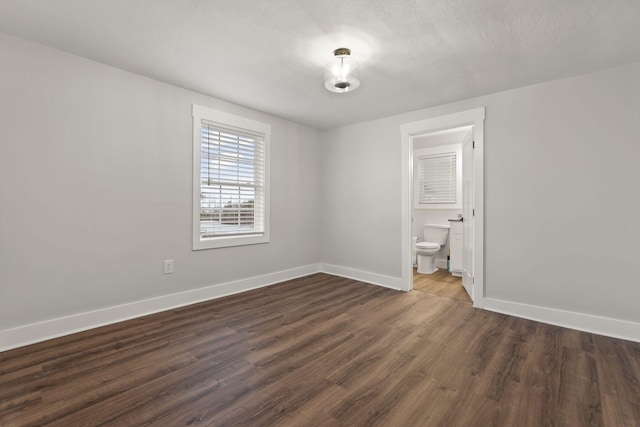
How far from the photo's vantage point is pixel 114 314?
8.96ft

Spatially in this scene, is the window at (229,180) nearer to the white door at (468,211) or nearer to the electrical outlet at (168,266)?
the electrical outlet at (168,266)

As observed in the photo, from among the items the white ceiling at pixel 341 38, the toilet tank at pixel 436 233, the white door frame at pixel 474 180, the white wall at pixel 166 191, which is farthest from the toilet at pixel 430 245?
the white ceiling at pixel 341 38

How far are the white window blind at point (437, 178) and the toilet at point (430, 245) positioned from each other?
54cm

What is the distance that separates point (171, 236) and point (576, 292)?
416 cm

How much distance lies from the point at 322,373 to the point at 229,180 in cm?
259

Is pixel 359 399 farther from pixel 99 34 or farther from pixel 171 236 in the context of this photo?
pixel 99 34

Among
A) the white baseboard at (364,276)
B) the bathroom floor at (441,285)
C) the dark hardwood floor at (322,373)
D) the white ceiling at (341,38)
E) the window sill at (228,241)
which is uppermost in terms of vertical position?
the white ceiling at (341,38)

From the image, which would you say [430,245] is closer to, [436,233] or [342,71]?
[436,233]

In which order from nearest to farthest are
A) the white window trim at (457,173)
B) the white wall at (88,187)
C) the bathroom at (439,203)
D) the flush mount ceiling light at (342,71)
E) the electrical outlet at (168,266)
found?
1. the white wall at (88,187)
2. the flush mount ceiling light at (342,71)
3. the electrical outlet at (168,266)
4. the bathroom at (439,203)
5. the white window trim at (457,173)

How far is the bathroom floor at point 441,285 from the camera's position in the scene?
12.3 feet

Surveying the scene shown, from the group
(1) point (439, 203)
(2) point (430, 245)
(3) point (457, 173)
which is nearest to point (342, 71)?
(2) point (430, 245)

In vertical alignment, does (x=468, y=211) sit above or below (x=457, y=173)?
below

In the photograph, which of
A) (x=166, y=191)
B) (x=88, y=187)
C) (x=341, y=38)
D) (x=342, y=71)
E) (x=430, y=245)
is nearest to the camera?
(x=341, y=38)

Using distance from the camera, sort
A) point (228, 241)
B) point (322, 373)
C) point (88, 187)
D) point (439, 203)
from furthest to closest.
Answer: point (439, 203)
point (228, 241)
point (88, 187)
point (322, 373)
